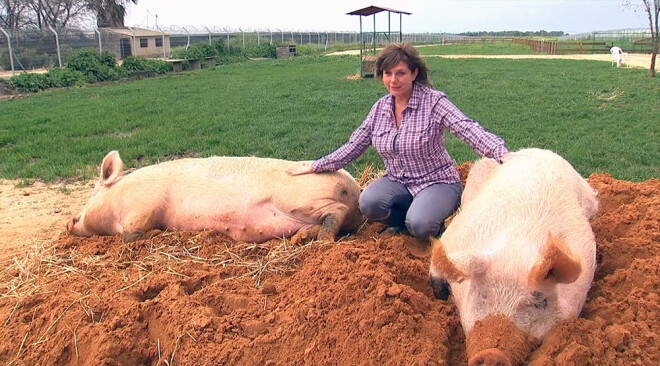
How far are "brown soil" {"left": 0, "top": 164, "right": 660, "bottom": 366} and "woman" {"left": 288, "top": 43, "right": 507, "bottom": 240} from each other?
293mm

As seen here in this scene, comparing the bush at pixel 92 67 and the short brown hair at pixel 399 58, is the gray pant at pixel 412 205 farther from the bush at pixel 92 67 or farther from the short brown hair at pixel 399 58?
the bush at pixel 92 67

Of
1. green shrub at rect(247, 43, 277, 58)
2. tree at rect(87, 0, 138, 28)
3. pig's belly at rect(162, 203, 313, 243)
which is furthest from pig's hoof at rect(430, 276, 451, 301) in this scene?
tree at rect(87, 0, 138, 28)

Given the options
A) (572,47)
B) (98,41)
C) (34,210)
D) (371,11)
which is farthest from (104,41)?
(572,47)

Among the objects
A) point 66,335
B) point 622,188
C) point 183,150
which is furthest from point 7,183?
point 622,188

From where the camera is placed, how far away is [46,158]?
832cm

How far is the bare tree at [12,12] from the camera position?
3575cm

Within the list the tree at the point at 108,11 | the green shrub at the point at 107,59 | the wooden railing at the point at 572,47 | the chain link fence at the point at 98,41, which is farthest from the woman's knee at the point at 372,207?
the tree at the point at 108,11

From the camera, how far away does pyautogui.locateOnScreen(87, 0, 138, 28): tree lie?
38719 millimetres

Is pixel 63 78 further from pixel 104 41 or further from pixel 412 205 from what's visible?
pixel 412 205

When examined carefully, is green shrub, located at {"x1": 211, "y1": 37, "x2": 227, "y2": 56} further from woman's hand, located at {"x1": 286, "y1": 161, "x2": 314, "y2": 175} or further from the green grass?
woman's hand, located at {"x1": 286, "y1": 161, "x2": 314, "y2": 175}

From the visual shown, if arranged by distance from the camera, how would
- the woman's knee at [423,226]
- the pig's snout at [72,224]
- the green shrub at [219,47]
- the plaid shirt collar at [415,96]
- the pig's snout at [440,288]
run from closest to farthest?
the pig's snout at [440,288] → the woman's knee at [423,226] → the plaid shirt collar at [415,96] → the pig's snout at [72,224] → the green shrub at [219,47]

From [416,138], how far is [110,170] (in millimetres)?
2776

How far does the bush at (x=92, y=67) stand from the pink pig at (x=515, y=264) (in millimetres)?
21780

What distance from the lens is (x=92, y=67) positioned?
22672 mm
